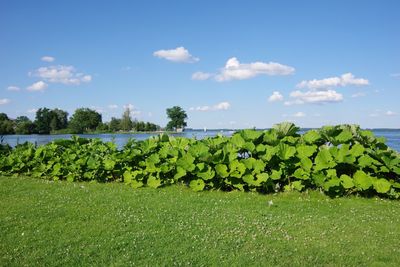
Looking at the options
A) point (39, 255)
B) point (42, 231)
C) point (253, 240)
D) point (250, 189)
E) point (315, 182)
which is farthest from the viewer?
point (250, 189)

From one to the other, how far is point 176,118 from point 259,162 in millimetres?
81480

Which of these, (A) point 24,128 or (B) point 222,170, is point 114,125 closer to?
(A) point 24,128

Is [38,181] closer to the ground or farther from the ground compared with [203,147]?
closer to the ground

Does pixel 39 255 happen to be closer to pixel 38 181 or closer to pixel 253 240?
pixel 253 240

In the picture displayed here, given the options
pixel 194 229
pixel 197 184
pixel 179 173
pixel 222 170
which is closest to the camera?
pixel 194 229

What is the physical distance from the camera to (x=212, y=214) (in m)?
6.98

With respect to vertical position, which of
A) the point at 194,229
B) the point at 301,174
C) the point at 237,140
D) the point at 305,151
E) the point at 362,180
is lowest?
the point at 194,229

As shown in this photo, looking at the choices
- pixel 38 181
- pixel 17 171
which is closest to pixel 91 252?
pixel 38 181

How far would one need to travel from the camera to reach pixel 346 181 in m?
8.29

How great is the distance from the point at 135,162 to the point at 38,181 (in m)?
2.89

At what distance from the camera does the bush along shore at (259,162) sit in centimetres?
845

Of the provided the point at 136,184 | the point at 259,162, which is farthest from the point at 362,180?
the point at 136,184

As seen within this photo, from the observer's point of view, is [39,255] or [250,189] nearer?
[39,255]

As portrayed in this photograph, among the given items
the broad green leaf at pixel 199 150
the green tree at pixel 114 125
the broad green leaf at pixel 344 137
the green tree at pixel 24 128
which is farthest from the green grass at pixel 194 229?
the green tree at pixel 114 125
